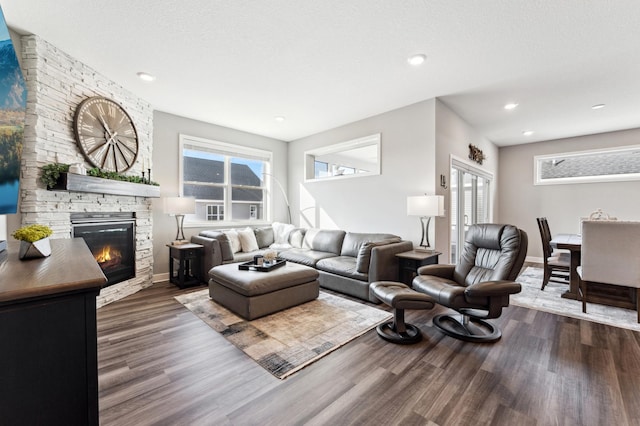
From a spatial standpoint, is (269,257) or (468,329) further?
(269,257)

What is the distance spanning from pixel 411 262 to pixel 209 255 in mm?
2968

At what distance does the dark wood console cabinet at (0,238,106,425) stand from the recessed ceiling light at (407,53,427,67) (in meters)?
3.24

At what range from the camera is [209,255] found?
4.24 m

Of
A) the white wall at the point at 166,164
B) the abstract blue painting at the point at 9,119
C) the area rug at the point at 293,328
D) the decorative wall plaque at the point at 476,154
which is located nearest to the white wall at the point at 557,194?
the decorative wall plaque at the point at 476,154

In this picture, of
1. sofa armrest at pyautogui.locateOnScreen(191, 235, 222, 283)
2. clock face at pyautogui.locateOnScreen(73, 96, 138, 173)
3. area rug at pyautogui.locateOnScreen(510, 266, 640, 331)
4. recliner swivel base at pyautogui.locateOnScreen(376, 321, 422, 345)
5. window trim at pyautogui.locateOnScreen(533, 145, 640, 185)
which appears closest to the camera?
recliner swivel base at pyautogui.locateOnScreen(376, 321, 422, 345)

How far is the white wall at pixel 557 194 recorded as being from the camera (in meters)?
5.52

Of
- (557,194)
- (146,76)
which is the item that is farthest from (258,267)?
(557,194)

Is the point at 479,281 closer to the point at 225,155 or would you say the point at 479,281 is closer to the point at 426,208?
the point at 426,208

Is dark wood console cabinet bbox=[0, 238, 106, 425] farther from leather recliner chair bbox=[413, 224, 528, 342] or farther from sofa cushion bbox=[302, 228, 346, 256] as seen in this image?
sofa cushion bbox=[302, 228, 346, 256]

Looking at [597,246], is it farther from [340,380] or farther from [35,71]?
[35,71]

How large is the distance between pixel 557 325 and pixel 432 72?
309cm

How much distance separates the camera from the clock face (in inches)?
Answer: 128

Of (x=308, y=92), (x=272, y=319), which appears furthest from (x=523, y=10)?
(x=272, y=319)

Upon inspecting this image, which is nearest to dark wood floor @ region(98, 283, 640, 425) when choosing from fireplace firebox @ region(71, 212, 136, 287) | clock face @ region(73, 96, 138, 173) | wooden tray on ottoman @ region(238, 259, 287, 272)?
wooden tray on ottoman @ region(238, 259, 287, 272)
